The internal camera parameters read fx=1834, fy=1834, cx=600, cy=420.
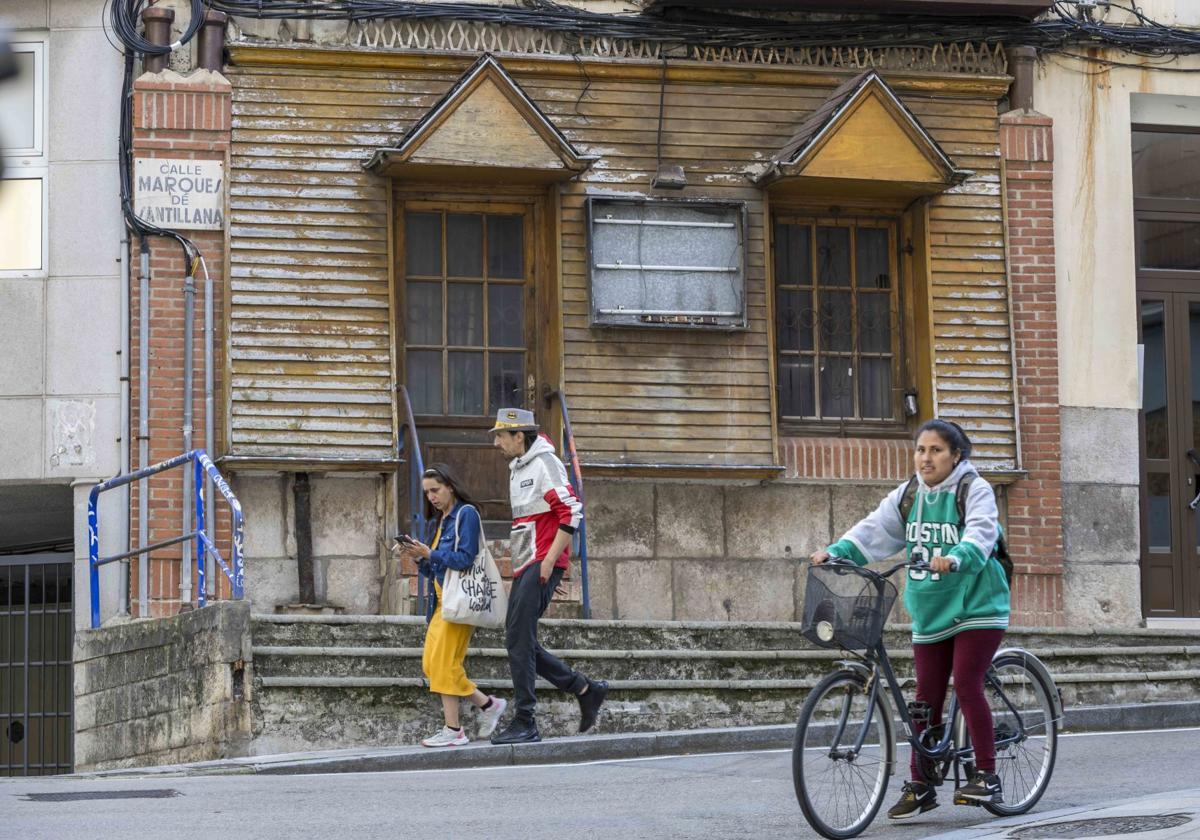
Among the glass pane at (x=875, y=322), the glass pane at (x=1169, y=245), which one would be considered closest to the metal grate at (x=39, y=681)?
the glass pane at (x=875, y=322)

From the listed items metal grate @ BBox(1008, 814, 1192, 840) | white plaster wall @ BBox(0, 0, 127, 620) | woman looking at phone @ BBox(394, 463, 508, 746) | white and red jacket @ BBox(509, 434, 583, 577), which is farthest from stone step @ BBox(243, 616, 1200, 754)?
metal grate @ BBox(1008, 814, 1192, 840)

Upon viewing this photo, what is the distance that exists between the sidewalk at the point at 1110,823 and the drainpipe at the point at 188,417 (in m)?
7.07

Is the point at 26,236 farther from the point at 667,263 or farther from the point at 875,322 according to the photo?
the point at 875,322

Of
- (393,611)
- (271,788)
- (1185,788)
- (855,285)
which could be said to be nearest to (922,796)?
(1185,788)

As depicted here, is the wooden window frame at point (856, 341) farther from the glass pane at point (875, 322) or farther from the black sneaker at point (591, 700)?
the black sneaker at point (591, 700)

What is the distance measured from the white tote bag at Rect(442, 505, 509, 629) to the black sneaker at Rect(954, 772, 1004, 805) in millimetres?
3495

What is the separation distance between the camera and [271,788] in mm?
8102

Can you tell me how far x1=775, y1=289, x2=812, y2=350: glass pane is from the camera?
1396 centimetres

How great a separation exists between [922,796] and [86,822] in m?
3.10

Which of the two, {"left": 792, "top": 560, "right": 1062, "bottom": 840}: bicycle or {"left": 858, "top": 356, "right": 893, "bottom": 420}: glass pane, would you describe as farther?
{"left": 858, "top": 356, "right": 893, "bottom": 420}: glass pane

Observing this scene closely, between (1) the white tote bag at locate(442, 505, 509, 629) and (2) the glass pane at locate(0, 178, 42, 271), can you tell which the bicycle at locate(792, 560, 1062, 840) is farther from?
(2) the glass pane at locate(0, 178, 42, 271)

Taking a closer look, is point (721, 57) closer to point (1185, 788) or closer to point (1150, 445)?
point (1150, 445)

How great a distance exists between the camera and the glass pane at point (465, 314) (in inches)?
532

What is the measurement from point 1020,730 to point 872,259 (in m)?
7.73
